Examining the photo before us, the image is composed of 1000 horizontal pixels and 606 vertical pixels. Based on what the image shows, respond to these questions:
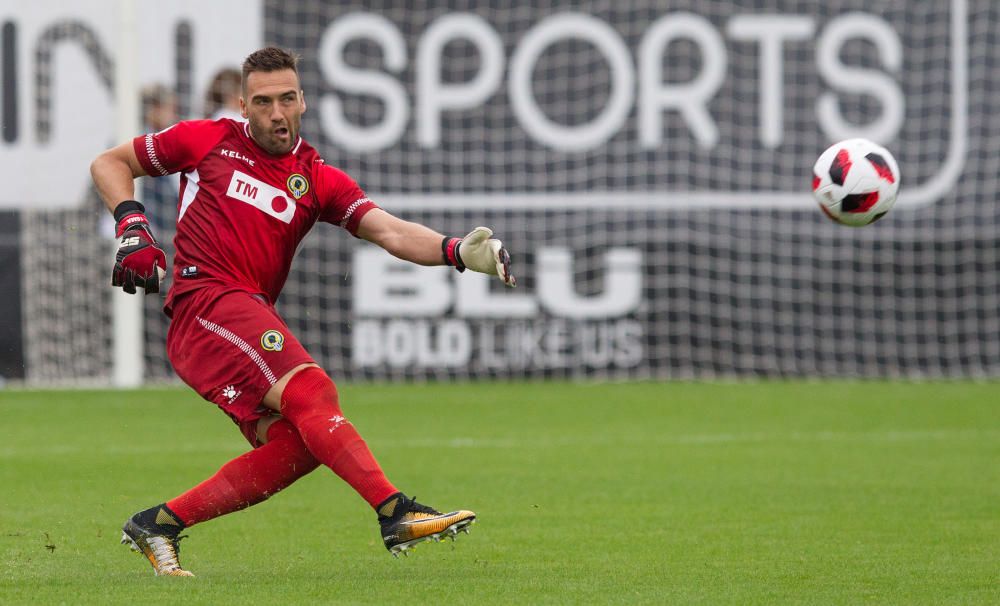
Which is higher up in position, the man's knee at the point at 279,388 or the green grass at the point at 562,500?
the man's knee at the point at 279,388

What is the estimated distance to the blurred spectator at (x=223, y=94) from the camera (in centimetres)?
1421

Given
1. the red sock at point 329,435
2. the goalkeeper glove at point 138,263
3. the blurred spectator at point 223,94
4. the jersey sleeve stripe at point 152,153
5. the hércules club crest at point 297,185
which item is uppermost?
the blurred spectator at point 223,94

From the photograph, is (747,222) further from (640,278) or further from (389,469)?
(389,469)

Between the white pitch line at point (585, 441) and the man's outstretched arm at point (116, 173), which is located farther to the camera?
the white pitch line at point (585, 441)

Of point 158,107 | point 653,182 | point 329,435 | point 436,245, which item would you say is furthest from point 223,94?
point 329,435

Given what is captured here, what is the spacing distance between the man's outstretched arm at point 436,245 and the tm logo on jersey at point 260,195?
329mm

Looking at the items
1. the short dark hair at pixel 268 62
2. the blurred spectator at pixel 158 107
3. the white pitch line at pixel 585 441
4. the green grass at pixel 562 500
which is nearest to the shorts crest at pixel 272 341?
the green grass at pixel 562 500

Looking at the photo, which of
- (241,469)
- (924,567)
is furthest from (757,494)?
(241,469)

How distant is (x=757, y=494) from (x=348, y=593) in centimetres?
339

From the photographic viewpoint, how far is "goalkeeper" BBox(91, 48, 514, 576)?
5543 mm

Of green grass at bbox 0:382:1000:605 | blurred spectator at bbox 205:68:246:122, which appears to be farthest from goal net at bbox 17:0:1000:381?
green grass at bbox 0:382:1000:605

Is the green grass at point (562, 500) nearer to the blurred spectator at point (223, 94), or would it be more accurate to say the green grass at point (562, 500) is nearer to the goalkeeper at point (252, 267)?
the goalkeeper at point (252, 267)

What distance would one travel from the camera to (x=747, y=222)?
1573 cm

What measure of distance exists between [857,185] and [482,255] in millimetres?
2384
